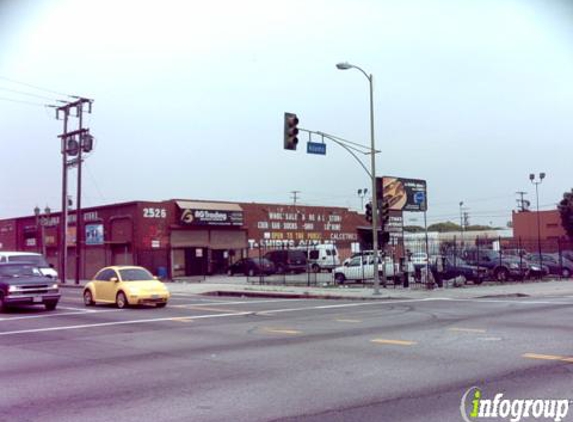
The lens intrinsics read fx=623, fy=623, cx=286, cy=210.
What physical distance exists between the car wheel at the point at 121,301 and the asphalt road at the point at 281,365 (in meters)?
3.87

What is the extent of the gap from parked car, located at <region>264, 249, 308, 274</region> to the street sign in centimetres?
1989

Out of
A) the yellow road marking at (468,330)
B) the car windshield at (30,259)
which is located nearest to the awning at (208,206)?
the car windshield at (30,259)

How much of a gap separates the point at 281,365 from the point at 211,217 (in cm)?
4022

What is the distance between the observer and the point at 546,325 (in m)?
14.4

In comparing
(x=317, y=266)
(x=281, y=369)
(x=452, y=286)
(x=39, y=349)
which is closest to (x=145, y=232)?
(x=317, y=266)

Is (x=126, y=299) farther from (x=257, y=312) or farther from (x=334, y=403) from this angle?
(x=334, y=403)

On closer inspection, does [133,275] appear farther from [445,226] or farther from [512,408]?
[445,226]

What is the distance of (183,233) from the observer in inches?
1921

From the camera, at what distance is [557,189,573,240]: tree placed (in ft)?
206

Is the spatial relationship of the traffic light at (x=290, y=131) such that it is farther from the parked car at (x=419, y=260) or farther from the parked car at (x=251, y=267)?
the parked car at (x=251, y=267)

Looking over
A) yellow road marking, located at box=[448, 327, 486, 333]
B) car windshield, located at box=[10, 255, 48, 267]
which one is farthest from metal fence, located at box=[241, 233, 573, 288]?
yellow road marking, located at box=[448, 327, 486, 333]

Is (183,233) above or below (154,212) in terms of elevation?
below

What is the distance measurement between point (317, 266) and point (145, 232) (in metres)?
13.1

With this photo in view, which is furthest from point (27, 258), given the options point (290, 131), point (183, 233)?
point (183, 233)
